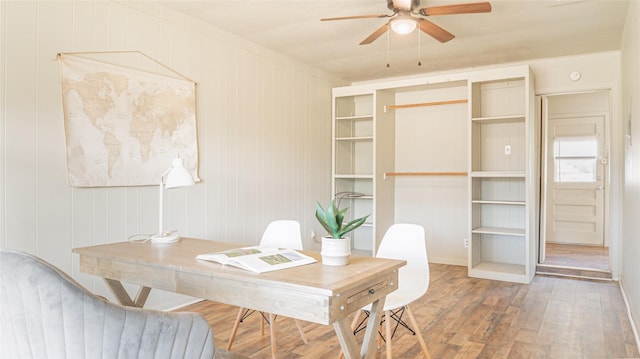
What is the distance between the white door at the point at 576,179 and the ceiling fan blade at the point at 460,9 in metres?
4.52

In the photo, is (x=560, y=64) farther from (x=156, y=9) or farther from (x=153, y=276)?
(x=153, y=276)

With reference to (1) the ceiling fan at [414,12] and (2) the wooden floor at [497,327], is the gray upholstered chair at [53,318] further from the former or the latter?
(1) the ceiling fan at [414,12]

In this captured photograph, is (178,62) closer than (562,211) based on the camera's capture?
Yes

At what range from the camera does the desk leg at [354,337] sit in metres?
1.62

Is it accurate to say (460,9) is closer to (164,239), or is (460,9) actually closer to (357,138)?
(164,239)

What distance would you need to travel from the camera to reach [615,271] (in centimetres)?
452

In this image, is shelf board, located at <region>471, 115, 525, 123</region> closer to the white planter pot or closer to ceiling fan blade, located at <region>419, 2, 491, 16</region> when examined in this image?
ceiling fan blade, located at <region>419, 2, 491, 16</region>

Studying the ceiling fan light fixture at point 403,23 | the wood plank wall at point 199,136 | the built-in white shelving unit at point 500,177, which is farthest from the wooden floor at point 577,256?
the ceiling fan light fixture at point 403,23

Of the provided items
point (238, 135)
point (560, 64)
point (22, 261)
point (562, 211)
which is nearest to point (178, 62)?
point (238, 135)

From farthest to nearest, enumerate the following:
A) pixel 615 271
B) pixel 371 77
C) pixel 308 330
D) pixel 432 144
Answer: pixel 371 77
pixel 432 144
pixel 615 271
pixel 308 330

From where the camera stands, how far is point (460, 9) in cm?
293

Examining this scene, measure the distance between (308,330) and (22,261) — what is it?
7.25 feet

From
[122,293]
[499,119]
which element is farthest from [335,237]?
[499,119]

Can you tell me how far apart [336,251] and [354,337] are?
0.36m
